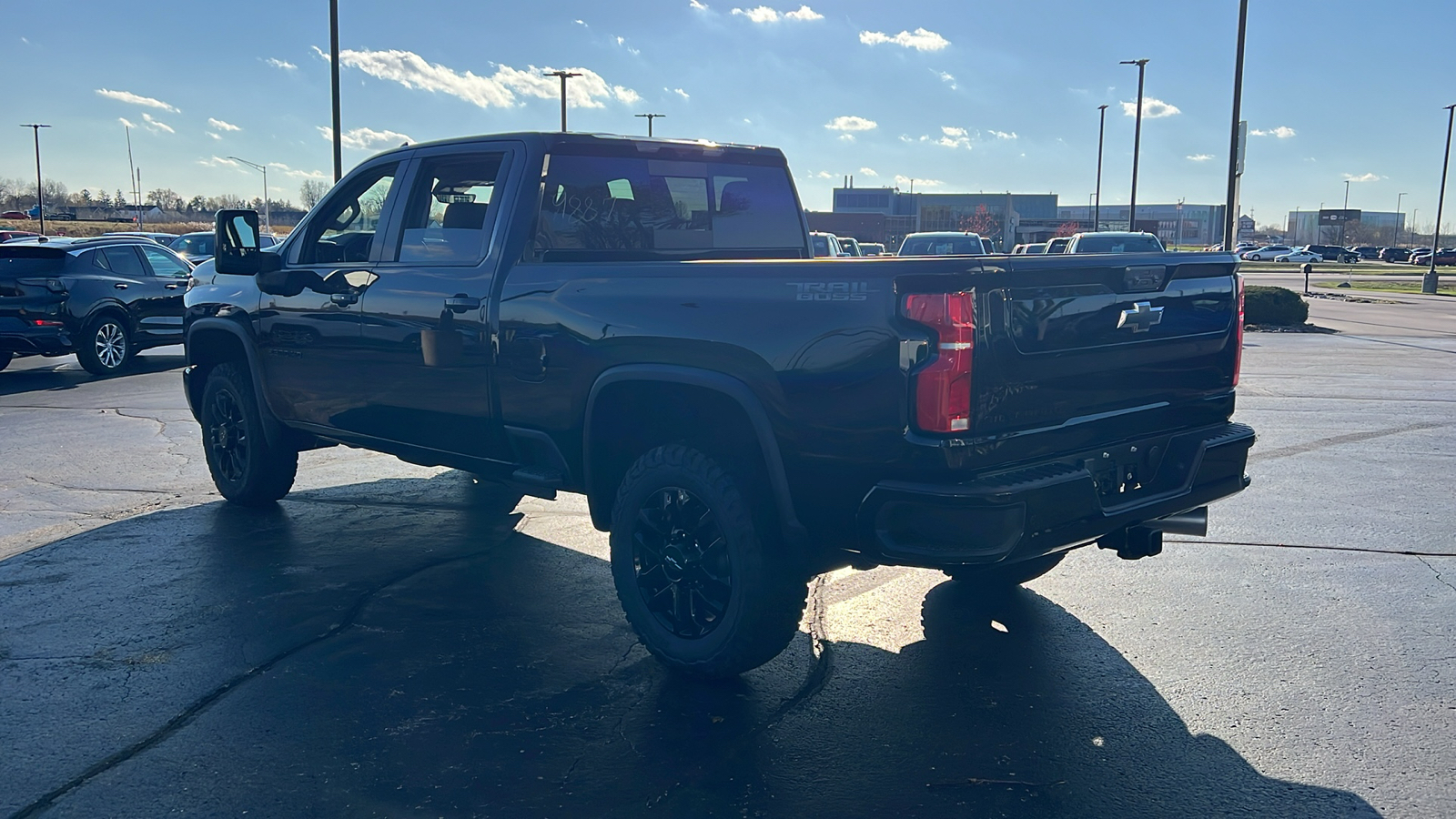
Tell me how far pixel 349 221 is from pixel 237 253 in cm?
71

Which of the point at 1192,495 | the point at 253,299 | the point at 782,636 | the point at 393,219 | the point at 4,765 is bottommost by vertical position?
the point at 4,765

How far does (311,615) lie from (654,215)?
7.84 feet

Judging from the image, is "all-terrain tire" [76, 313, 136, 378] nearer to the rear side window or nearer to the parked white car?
the rear side window

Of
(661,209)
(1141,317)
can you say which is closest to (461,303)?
(661,209)

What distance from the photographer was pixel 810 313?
362 cm

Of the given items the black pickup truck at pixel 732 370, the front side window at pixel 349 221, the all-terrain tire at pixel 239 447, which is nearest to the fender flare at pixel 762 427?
the black pickup truck at pixel 732 370

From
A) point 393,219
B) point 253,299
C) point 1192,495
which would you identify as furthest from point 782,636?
point 253,299

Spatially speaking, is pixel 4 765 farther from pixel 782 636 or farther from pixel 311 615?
pixel 782 636

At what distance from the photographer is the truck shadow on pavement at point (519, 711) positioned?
3.34 meters

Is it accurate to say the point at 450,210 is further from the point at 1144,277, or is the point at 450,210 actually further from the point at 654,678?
the point at 1144,277

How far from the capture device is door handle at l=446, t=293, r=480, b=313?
16.0 feet

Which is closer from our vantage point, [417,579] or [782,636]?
[782,636]

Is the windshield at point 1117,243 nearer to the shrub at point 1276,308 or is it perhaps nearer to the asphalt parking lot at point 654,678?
the shrub at point 1276,308

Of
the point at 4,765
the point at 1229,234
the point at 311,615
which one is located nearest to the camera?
the point at 4,765
